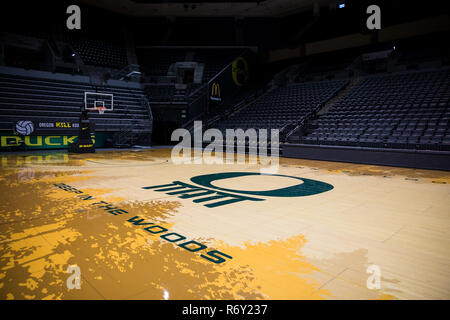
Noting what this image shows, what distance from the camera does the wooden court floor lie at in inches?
74.2

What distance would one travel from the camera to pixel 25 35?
13844 mm

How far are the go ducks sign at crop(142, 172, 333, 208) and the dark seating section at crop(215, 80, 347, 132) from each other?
740cm

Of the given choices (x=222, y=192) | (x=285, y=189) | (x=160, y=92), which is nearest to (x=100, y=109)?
(x=160, y=92)

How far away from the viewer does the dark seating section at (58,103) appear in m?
11.4

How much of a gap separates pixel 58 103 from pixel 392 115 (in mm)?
13799

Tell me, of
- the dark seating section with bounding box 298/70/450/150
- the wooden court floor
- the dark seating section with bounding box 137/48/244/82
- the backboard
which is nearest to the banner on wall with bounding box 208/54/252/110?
the dark seating section with bounding box 137/48/244/82

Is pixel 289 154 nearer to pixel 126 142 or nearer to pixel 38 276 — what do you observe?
pixel 126 142

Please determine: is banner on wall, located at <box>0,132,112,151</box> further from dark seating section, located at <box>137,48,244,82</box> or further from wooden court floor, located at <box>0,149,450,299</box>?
wooden court floor, located at <box>0,149,450,299</box>

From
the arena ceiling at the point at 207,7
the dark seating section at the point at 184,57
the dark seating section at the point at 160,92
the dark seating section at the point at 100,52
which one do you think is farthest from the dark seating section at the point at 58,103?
the arena ceiling at the point at 207,7

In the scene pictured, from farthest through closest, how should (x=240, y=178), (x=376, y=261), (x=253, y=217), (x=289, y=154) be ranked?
(x=289, y=154)
(x=240, y=178)
(x=253, y=217)
(x=376, y=261)

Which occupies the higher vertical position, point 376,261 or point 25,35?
point 25,35

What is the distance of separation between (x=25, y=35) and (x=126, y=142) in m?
7.30
